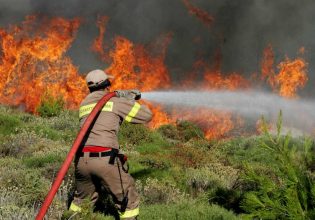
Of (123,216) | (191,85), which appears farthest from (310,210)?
(191,85)

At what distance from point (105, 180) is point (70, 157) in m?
0.91

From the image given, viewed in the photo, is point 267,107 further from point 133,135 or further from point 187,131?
point 133,135

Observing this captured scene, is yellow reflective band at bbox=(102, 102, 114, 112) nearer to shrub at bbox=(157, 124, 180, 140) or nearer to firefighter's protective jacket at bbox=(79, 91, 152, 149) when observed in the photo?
firefighter's protective jacket at bbox=(79, 91, 152, 149)

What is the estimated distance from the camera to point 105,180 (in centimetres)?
479

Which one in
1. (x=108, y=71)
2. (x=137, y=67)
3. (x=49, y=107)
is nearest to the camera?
(x=49, y=107)

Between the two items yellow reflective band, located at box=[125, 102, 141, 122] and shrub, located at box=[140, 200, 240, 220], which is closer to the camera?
yellow reflective band, located at box=[125, 102, 141, 122]

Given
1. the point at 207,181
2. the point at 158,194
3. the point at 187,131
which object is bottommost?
the point at 158,194

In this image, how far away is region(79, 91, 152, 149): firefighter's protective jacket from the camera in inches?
191

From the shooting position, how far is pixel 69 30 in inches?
1419

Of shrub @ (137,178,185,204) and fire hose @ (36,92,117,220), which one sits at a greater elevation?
fire hose @ (36,92,117,220)

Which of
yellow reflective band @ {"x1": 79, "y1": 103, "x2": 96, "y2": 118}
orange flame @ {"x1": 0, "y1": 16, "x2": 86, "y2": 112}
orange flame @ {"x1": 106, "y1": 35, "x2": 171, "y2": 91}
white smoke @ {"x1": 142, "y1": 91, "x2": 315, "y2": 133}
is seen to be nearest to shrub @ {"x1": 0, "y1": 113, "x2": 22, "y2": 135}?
yellow reflective band @ {"x1": 79, "y1": 103, "x2": 96, "y2": 118}

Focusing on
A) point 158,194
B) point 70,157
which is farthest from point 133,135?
point 70,157

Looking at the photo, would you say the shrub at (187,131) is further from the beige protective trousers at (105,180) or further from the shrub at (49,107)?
the beige protective trousers at (105,180)

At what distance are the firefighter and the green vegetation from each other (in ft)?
1.17
